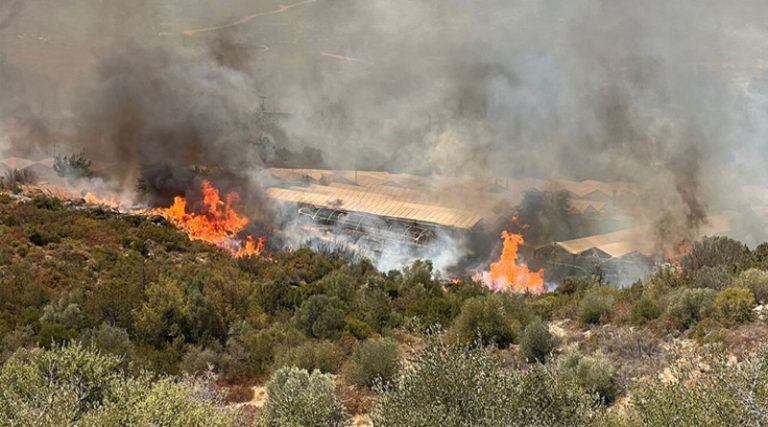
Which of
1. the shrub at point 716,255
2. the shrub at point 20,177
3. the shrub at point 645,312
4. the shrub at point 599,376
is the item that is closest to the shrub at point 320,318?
the shrub at point 599,376

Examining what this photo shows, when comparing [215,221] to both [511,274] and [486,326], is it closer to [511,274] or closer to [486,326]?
[511,274]

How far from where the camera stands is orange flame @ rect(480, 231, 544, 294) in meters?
36.2

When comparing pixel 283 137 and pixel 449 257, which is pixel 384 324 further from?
pixel 283 137

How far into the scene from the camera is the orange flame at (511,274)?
1426 inches

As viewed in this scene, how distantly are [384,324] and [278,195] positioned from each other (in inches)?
1122

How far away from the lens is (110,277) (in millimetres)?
26828

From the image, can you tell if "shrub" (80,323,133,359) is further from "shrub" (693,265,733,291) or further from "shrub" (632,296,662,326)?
"shrub" (693,265,733,291)

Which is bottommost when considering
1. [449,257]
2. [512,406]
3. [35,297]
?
[449,257]

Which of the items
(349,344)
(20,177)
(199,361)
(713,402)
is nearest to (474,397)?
(713,402)

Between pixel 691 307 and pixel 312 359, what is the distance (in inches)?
389

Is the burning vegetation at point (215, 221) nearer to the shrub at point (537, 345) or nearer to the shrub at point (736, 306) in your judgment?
the shrub at point (537, 345)

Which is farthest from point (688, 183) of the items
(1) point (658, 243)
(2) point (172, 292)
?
(2) point (172, 292)

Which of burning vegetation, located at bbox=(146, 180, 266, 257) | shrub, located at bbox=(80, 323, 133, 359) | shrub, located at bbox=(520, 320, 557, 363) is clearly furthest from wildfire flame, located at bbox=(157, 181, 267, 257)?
shrub, located at bbox=(520, 320, 557, 363)

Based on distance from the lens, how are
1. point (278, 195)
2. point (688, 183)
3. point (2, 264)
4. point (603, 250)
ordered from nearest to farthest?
point (2, 264)
point (603, 250)
point (688, 183)
point (278, 195)
